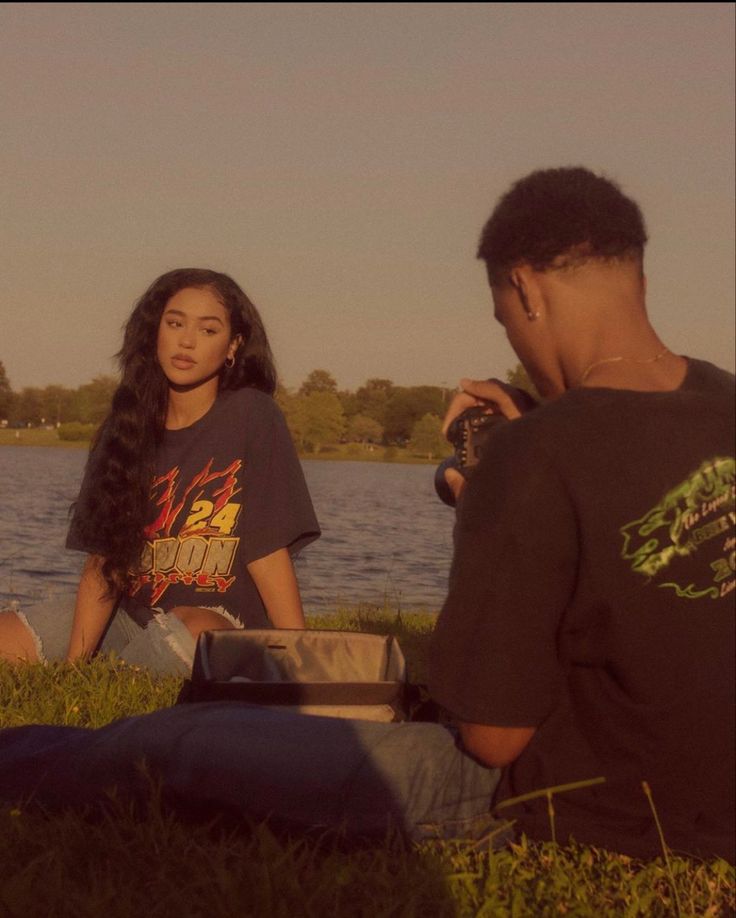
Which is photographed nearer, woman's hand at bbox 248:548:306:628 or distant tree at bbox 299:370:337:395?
woman's hand at bbox 248:548:306:628

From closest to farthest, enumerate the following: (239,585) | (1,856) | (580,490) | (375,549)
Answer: (580,490), (1,856), (239,585), (375,549)

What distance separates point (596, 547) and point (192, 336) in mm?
3651

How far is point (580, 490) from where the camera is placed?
2695 mm

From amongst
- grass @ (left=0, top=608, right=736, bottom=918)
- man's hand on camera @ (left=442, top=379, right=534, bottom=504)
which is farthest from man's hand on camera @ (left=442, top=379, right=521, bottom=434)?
grass @ (left=0, top=608, right=736, bottom=918)

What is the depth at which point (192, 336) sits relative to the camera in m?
5.98

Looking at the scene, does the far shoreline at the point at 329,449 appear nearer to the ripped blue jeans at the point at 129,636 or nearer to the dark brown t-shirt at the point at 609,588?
the ripped blue jeans at the point at 129,636

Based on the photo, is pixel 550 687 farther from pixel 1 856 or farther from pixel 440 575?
pixel 440 575

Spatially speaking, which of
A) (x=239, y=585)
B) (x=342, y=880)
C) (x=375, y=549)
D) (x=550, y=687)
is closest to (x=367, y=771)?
(x=342, y=880)

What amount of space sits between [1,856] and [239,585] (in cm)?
279

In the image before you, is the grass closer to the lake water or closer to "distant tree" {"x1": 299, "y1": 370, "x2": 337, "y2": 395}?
the lake water

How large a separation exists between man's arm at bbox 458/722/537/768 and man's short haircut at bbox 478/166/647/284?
111 cm

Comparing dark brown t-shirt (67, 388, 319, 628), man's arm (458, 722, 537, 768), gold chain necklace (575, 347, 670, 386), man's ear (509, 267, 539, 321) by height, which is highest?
man's ear (509, 267, 539, 321)

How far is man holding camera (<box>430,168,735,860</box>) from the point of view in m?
2.71

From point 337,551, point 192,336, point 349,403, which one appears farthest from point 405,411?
point 192,336
